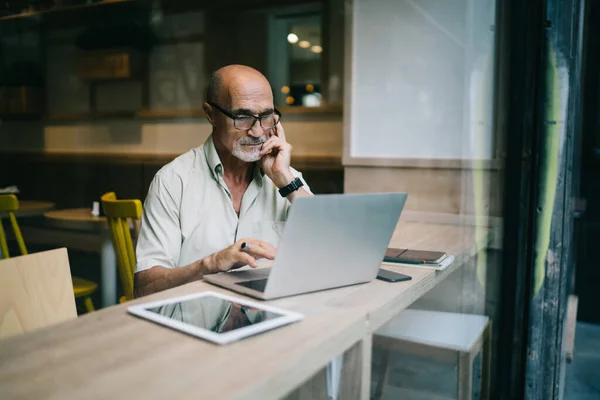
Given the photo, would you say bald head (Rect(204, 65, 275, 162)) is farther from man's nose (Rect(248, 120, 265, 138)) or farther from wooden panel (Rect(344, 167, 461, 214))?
wooden panel (Rect(344, 167, 461, 214))

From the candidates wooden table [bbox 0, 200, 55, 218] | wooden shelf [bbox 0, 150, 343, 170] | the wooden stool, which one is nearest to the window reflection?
wooden shelf [bbox 0, 150, 343, 170]

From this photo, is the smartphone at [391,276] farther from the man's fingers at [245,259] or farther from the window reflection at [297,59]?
the window reflection at [297,59]

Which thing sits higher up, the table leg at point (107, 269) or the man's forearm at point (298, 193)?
the man's forearm at point (298, 193)

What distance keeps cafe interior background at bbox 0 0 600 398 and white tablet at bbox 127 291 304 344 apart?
A: 30cm

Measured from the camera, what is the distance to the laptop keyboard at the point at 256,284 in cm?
111

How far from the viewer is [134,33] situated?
4.70 metres

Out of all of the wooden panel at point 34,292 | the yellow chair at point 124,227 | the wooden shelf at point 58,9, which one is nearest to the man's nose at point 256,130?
the wooden panel at point 34,292

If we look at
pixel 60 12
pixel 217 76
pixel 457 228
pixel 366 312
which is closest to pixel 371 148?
pixel 457 228

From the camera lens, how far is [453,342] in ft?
5.78

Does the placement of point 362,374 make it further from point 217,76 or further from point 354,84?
Answer: point 354,84

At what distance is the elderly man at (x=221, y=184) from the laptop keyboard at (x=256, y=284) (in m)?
0.46

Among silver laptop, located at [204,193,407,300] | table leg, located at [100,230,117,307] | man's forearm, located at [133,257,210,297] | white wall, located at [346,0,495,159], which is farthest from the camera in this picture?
table leg, located at [100,230,117,307]

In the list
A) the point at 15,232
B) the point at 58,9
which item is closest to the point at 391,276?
the point at 15,232

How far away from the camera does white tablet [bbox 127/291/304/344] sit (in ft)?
2.81
